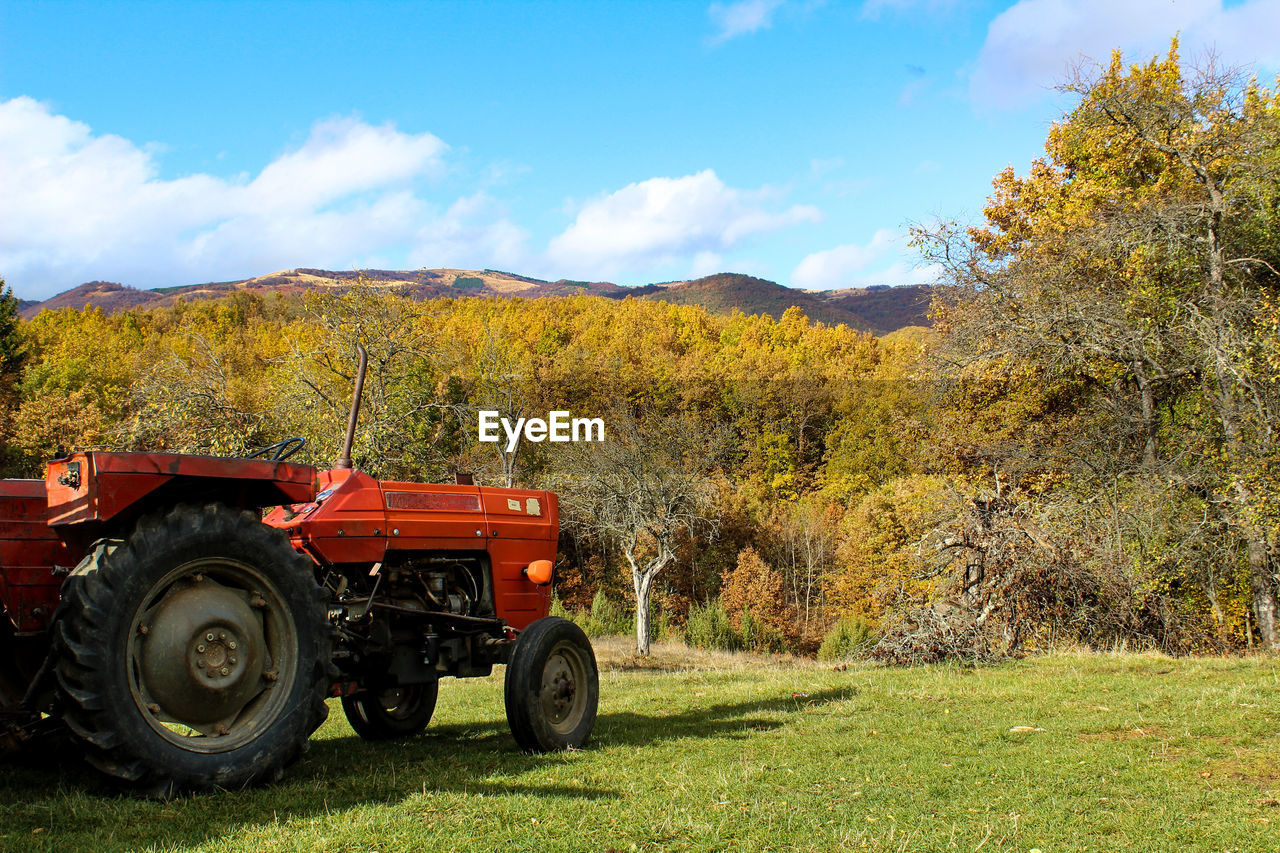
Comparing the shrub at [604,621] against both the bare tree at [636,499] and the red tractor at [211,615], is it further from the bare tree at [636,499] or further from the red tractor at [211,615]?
the red tractor at [211,615]

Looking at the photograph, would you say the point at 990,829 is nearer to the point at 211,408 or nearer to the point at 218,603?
the point at 218,603

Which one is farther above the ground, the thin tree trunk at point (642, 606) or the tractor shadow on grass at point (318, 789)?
the tractor shadow on grass at point (318, 789)

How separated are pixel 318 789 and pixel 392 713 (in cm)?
294

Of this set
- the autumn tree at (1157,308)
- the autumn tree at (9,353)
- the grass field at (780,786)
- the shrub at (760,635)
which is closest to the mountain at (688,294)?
the autumn tree at (9,353)

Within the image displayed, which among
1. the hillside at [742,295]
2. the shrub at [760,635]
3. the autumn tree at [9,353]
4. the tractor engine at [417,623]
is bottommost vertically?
the shrub at [760,635]

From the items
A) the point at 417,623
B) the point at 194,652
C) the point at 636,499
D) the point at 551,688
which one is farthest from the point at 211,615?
the point at 636,499

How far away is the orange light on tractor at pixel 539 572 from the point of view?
24.3 ft

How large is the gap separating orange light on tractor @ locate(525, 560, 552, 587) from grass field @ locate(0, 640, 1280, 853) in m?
1.26

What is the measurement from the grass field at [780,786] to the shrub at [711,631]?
2475 centimetres

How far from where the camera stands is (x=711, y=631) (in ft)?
113

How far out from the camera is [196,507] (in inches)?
197

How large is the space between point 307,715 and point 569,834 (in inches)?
71.1

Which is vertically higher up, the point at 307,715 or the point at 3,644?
the point at 3,644

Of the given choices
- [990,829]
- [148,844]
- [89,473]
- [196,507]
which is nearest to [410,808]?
[148,844]
